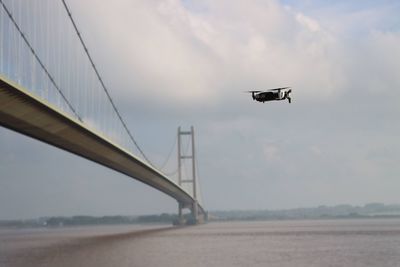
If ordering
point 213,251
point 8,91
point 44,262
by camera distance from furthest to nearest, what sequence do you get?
point 213,251
point 44,262
point 8,91

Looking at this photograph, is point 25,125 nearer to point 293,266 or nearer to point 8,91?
point 8,91

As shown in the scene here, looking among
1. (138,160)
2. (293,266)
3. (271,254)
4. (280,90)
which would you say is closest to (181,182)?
(138,160)

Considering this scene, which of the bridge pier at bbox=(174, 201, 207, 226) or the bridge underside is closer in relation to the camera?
the bridge underside

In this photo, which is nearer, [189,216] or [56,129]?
[56,129]

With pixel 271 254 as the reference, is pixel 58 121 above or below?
above

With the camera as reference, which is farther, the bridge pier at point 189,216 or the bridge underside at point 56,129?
the bridge pier at point 189,216

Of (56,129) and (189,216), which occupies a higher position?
(56,129)

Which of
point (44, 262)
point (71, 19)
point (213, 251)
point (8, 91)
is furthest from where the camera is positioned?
point (71, 19)

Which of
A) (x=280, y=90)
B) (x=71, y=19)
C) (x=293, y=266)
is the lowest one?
(x=293, y=266)
